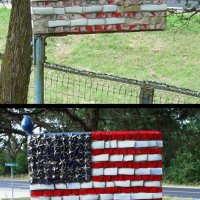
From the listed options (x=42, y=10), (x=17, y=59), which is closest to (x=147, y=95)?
(x=17, y=59)

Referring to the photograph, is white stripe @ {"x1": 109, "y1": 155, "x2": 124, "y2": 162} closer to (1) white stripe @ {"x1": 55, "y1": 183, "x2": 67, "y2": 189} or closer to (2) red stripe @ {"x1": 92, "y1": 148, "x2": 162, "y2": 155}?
(2) red stripe @ {"x1": 92, "y1": 148, "x2": 162, "y2": 155}

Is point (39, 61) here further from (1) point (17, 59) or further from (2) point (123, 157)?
(1) point (17, 59)

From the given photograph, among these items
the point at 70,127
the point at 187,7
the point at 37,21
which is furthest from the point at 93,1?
the point at 187,7

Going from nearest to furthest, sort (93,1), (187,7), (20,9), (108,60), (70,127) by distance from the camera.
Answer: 1. (93,1)
2. (70,127)
3. (20,9)
4. (187,7)
5. (108,60)

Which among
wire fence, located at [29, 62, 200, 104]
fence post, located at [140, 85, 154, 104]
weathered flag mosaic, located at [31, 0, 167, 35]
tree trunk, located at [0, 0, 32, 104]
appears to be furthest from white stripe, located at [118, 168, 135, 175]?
tree trunk, located at [0, 0, 32, 104]

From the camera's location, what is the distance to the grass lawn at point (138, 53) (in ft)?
32.8

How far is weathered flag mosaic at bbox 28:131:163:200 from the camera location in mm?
3863

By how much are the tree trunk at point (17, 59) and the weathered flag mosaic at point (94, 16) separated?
72.5 inches

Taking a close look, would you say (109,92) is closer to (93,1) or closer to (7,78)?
(7,78)

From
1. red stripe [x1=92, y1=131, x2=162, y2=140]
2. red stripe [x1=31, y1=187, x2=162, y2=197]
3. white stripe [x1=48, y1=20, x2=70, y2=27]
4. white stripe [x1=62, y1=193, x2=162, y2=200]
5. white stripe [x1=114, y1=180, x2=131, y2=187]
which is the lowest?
white stripe [x1=62, y1=193, x2=162, y2=200]

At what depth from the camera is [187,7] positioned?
790 cm

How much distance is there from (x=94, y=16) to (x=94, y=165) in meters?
0.88

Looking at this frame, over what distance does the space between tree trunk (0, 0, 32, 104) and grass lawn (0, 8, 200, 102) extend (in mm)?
3416

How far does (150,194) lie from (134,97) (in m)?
2.45
